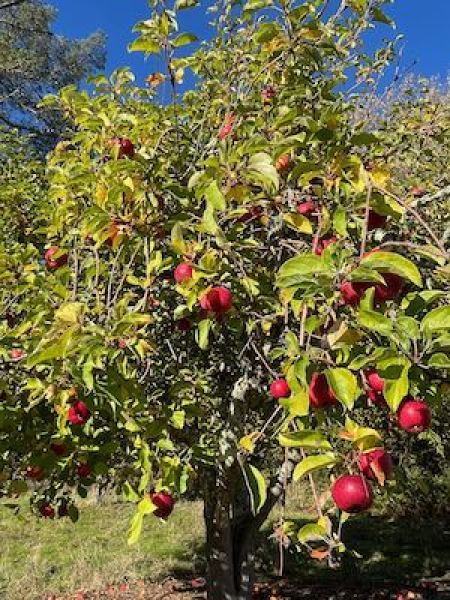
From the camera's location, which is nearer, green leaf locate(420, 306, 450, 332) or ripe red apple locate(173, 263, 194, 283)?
green leaf locate(420, 306, 450, 332)

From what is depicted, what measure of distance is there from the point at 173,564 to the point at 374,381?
7.47 m

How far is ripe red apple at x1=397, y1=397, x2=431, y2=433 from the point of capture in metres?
1.58

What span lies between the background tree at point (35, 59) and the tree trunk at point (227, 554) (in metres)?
10.6

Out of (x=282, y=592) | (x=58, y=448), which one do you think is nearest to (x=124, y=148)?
(x=58, y=448)

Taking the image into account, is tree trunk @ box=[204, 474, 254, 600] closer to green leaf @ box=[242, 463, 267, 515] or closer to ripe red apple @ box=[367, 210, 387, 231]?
green leaf @ box=[242, 463, 267, 515]

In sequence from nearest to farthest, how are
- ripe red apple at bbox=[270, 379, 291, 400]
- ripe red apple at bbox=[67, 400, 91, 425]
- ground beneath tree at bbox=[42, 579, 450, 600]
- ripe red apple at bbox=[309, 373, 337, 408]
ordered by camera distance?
1. ripe red apple at bbox=[309, 373, 337, 408]
2. ripe red apple at bbox=[270, 379, 291, 400]
3. ripe red apple at bbox=[67, 400, 91, 425]
4. ground beneath tree at bbox=[42, 579, 450, 600]

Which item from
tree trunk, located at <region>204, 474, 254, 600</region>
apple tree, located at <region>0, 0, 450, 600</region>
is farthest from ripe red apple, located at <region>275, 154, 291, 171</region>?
tree trunk, located at <region>204, 474, 254, 600</region>

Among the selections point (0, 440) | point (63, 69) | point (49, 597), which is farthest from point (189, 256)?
point (63, 69)

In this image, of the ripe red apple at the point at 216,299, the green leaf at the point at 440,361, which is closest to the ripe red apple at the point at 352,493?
the green leaf at the point at 440,361

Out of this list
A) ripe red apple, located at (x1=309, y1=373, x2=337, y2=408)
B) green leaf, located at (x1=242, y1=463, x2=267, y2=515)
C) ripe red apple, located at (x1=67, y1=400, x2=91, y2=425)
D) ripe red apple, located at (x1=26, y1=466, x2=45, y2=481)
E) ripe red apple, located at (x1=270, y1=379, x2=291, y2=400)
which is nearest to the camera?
ripe red apple, located at (x1=309, y1=373, x2=337, y2=408)

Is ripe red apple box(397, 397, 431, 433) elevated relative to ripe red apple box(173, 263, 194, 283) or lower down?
lower down

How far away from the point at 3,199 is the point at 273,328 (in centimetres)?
257

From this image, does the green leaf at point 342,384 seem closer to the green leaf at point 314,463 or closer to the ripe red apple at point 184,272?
the green leaf at point 314,463

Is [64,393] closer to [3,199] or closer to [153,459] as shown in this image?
[153,459]
